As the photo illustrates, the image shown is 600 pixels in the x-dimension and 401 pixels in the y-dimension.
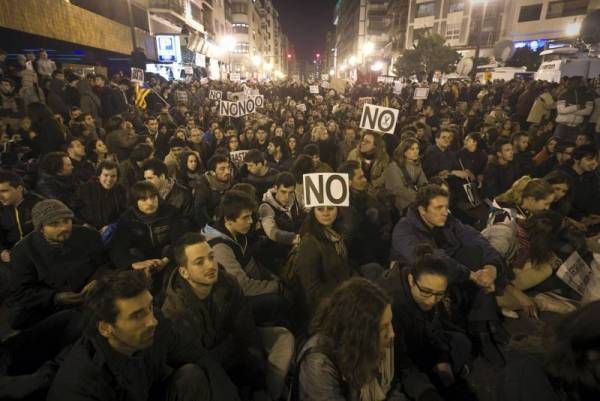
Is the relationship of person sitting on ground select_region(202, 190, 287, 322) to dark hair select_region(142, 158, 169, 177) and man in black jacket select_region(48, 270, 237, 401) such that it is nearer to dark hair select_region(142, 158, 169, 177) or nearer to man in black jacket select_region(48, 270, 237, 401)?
man in black jacket select_region(48, 270, 237, 401)

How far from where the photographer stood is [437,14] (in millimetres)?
62375

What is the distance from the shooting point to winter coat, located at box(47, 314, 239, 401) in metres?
2.25

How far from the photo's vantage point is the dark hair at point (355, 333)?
7.61 feet

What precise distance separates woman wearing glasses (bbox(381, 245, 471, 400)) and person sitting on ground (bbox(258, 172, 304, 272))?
7.00 ft

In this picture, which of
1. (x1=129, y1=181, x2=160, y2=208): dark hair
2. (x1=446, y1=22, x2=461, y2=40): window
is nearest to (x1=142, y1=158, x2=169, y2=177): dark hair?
(x1=129, y1=181, x2=160, y2=208): dark hair

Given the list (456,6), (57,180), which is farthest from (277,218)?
(456,6)

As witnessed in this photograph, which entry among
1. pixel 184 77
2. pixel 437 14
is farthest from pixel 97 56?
pixel 437 14

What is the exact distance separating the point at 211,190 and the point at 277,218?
4.22ft

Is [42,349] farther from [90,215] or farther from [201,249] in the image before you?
[90,215]

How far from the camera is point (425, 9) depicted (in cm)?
6469

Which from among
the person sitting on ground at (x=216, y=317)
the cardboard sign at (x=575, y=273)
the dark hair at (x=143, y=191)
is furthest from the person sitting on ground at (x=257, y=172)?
the cardboard sign at (x=575, y=273)

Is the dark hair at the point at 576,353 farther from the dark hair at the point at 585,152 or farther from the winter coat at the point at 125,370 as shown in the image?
the dark hair at the point at 585,152

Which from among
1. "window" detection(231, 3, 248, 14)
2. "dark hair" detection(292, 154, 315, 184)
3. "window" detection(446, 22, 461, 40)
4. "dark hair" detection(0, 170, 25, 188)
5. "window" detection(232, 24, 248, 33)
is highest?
"window" detection(231, 3, 248, 14)

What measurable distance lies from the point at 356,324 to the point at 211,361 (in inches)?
47.5
